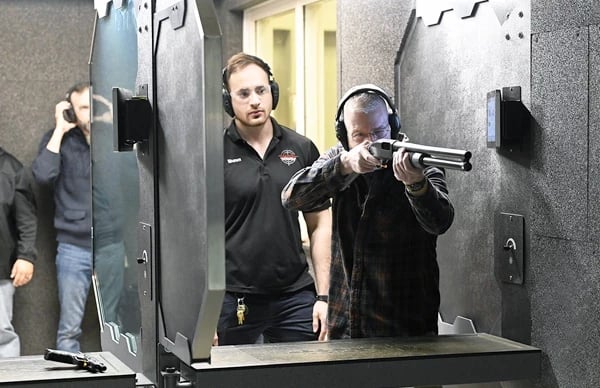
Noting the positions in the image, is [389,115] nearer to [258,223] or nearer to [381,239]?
[381,239]

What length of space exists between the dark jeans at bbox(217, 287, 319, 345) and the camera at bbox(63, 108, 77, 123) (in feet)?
8.35

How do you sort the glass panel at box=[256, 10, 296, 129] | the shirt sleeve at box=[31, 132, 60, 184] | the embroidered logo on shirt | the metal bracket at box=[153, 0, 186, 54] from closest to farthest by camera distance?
the metal bracket at box=[153, 0, 186, 54] < the embroidered logo on shirt < the glass panel at box=[256, 10, 296, 129] < the shirt sleeve at box=[31, 132, 60, 184]

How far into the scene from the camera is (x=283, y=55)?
5477 millimetres

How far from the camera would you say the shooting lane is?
6.54 ft

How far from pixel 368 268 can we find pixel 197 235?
73 centimetres

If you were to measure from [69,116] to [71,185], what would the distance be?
37cm

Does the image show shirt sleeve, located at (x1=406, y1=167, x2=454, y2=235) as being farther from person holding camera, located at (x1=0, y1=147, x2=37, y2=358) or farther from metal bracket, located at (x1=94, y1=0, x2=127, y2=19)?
person holding camera, located at (x1=0, y1=147, x2=37, y2=358)

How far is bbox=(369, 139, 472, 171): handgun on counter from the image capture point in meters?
2.18

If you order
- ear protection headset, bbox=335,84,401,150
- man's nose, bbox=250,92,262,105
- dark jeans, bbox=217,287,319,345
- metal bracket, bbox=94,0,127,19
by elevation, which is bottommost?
dark jeans, bbox=217,287,319,345

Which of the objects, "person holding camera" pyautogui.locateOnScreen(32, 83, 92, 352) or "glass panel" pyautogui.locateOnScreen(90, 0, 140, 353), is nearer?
"glass panel" pyautogui.locateOnScreen(90, 0, 140, 353)

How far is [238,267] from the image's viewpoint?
345cm

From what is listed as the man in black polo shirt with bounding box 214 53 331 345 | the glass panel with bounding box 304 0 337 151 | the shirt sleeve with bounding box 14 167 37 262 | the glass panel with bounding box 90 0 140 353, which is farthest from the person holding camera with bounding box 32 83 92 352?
the glass panel with bounding box 90 0 140 353

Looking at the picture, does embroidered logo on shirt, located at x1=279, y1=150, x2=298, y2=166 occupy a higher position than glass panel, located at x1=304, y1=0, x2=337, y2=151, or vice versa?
glass panel, located at x1=304, y1=0, x2=337, y2=151

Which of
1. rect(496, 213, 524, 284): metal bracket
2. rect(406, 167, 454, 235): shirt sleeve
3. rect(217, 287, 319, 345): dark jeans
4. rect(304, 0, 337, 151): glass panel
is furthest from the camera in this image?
rect(304, 0, 337, 151): glass panel
